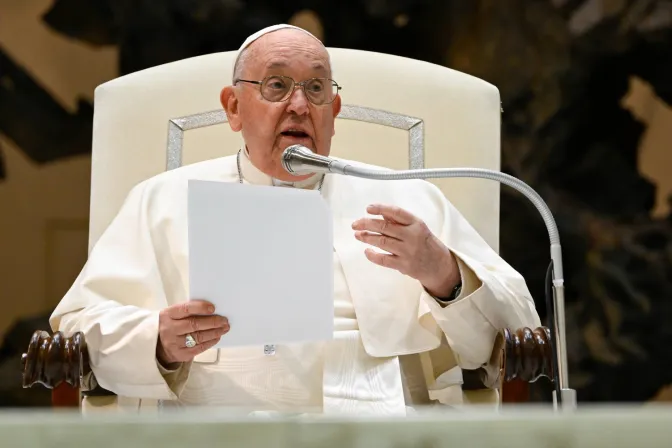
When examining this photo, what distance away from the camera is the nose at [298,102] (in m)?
2.93

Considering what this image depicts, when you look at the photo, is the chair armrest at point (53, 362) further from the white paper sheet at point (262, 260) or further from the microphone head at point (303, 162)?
the microphone head at point (303, 162)

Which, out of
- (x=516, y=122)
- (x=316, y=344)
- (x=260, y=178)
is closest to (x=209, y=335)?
(x=316, y=344)

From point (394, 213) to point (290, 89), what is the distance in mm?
768

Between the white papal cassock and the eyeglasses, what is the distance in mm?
276

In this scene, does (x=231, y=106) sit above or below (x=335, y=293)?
above

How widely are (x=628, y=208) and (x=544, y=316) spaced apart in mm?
837

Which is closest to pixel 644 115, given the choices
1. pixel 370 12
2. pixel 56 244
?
pixel 370 12

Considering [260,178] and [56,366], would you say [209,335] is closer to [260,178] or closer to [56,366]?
[56,366]

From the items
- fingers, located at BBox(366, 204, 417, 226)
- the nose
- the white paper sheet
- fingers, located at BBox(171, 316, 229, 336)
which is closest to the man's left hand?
fingers, located at BBox(366, 204, 417, 226)

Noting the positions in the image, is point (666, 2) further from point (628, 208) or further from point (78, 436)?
point (78, 436)

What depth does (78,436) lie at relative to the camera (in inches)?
23.6

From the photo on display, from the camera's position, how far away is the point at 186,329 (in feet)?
7.73

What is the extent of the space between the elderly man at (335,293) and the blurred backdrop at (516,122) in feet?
8.28

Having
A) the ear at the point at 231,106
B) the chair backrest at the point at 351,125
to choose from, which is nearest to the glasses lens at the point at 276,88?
the ear at the point at 231,106
